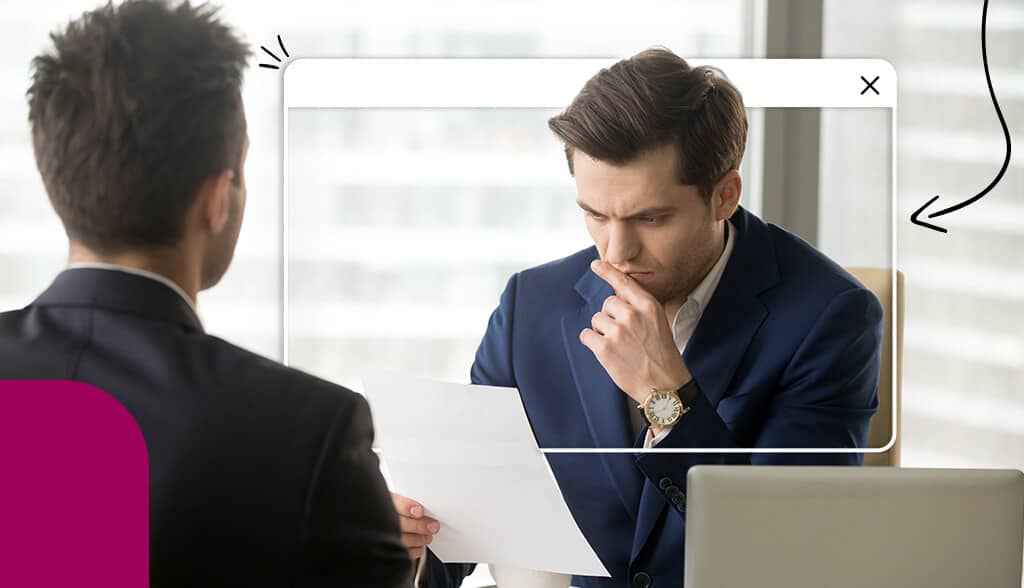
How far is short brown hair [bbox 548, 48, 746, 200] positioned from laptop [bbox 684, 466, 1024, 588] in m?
0.49

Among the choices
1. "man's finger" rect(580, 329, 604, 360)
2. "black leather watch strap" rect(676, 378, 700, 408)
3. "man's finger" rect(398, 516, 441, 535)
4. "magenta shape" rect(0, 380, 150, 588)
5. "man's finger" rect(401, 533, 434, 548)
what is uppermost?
"man's finger" rect(580, 329, 604, 360)

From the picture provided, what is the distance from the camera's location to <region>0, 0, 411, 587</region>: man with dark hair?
1.14 meters

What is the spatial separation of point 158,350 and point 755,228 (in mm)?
1088

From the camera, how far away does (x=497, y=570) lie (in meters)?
1.91

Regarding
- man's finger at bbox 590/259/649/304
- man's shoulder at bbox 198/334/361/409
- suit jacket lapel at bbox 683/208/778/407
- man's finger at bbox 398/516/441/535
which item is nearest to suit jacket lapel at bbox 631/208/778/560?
suit jacket lapel at bbox 683/208/778/407

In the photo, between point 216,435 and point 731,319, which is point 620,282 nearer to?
point 731,319

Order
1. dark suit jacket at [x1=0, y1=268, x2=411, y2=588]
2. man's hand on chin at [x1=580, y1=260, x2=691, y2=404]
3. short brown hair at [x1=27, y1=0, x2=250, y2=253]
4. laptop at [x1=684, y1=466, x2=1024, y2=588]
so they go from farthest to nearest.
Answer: man's hand on chin at [x1=580, y1=260, x2=691, y2=404] < laptop at [x1=684, y1=466, x2=1024, y2=588] < short brown hair at [x1=27, y1=0, x2=250, y2=253] < dark suit jacket at [x1=0, y1=268, x2=411, y2=588]

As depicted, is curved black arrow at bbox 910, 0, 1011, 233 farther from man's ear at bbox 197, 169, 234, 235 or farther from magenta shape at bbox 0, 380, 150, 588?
magenta shape at bbox 0, 380, 150, 588

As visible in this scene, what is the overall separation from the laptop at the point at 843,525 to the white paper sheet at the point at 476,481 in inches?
9.2

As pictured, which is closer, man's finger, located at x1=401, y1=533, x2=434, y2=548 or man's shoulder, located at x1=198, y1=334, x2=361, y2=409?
man's shoulder, located at x1=198, y1=334, x2=361, y2=409

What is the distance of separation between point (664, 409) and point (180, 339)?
3.02 ft

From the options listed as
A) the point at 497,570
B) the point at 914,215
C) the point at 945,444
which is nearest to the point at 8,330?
the point at 497,570

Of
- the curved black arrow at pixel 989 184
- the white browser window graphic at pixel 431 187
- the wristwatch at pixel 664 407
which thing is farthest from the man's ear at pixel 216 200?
the curved black arrow at pixel 989 184

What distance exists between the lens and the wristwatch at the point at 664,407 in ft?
6.08
